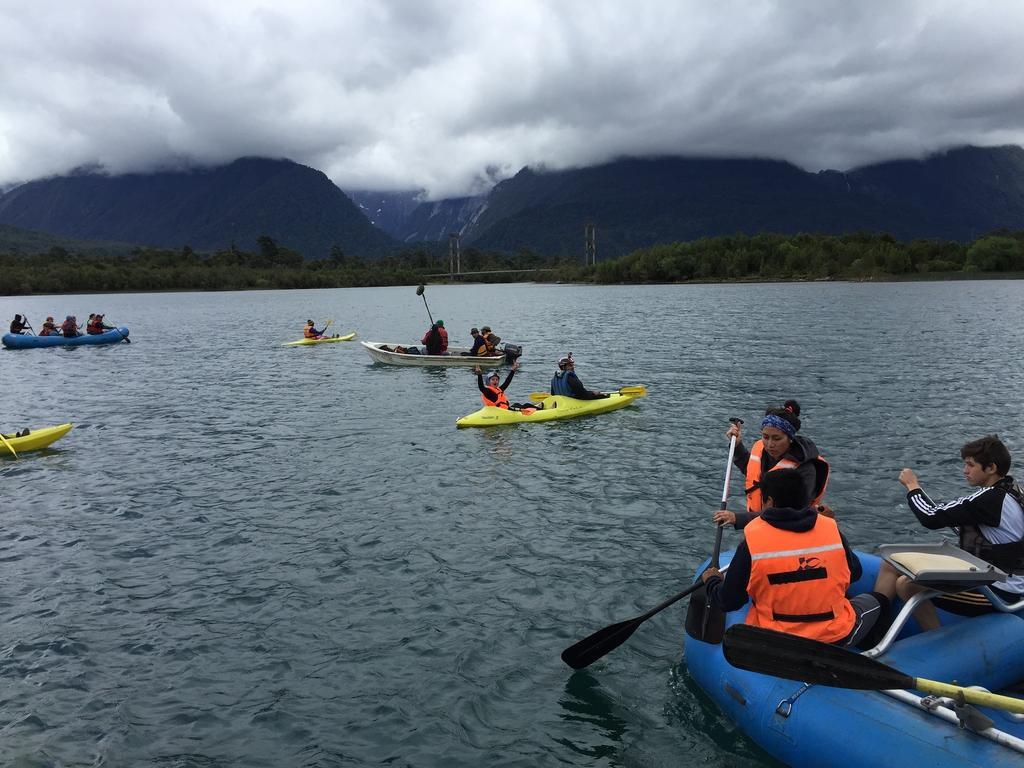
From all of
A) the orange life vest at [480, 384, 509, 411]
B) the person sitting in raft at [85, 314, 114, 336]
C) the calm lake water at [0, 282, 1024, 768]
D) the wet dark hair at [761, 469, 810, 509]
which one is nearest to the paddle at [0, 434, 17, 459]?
the calm lake water at [0, 282, 1024, 768]

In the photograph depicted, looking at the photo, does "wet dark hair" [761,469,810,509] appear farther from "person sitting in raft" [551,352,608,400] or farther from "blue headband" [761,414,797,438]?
"person sitting in raft" [551,352,608,400]

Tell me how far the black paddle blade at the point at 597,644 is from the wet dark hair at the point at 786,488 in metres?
2.80

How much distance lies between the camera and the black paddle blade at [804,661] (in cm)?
588

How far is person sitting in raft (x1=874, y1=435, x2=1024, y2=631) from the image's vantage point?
22.7 feet

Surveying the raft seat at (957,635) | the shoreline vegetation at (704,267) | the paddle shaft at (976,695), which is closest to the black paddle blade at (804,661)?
the paddle shaft at (976,695)

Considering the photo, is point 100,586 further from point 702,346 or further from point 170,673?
point 702,346

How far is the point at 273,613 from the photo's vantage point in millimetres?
10070

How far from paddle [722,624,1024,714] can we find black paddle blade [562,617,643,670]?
6.16 feet

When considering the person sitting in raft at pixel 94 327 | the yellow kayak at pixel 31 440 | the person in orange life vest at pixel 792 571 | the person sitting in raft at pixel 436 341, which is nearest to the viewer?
the person in orange life vest at pixel 792 571

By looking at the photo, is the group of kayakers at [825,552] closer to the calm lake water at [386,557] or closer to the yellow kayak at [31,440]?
the calm lake water at [386,557]

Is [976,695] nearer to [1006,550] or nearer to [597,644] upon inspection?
[1006,550]

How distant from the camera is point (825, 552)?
6.16 meters

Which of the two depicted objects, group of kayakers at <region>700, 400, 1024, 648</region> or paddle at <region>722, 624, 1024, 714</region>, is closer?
paddle at <region>722, 624, 1024, 714</region>

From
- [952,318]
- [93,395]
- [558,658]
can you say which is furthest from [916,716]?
[952,318]
